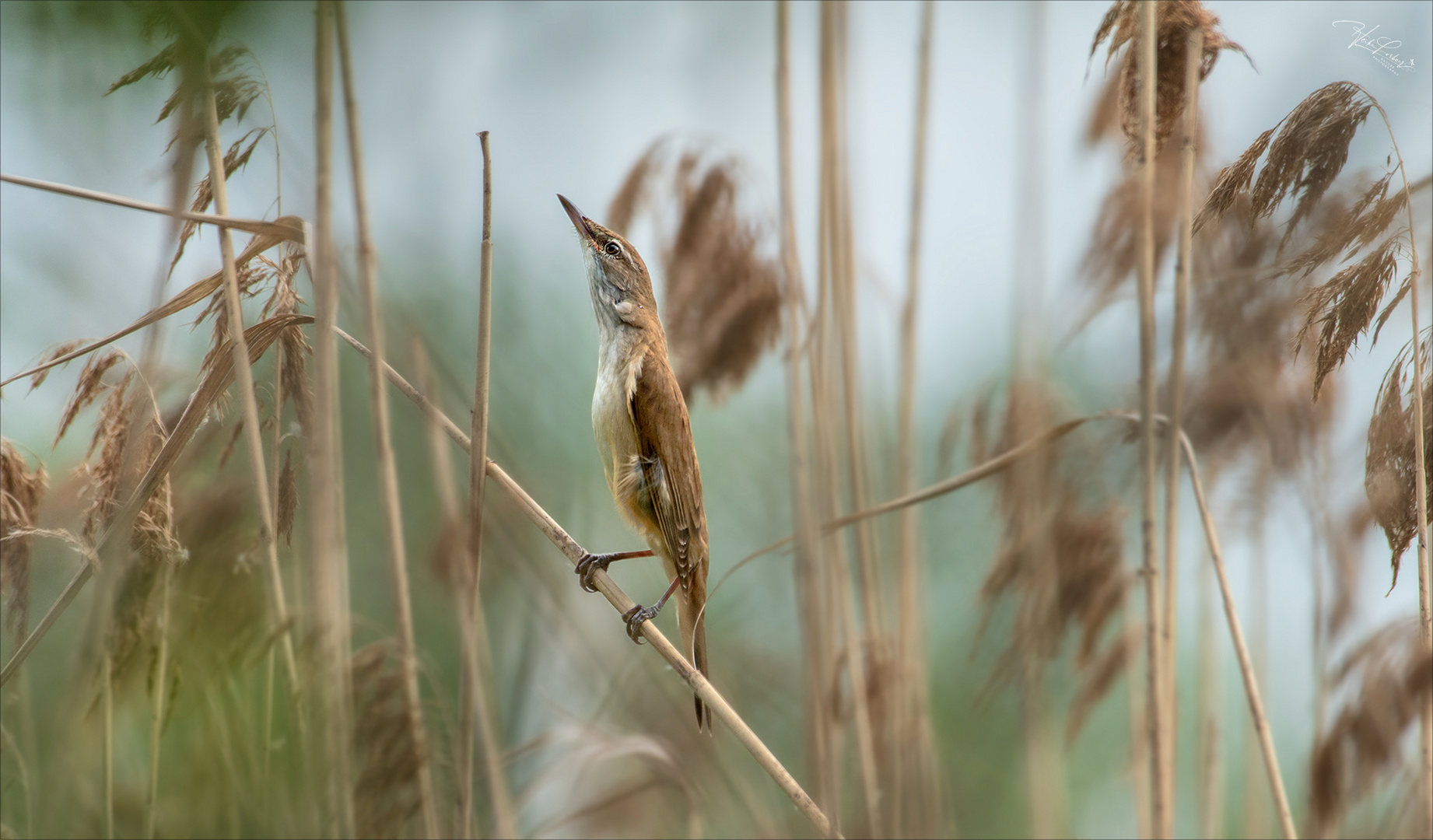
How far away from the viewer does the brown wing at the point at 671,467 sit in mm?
2467

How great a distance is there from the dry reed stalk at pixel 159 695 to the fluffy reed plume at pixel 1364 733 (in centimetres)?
297

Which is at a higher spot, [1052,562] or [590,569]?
[590,569]

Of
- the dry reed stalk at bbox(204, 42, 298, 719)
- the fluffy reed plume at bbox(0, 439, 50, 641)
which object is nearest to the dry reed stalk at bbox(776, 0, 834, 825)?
the dry reed stalk at bbox(204, 42, 298, 719)

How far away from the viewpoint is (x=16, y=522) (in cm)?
200

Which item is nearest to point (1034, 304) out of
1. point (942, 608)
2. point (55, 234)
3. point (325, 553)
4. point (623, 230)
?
point (623, 230)

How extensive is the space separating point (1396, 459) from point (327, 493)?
2.16m

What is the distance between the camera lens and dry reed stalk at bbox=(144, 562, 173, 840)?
1.91m

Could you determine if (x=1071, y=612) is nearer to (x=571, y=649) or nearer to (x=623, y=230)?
(x=571, y=649)

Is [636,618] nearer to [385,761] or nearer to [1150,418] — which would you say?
[385,761]

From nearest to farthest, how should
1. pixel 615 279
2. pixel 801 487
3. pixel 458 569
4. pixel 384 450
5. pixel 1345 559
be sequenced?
pixel 384 450 < pixel 458 569 < pixel 801 487 < pixel 615 279 < pixel 1345 559

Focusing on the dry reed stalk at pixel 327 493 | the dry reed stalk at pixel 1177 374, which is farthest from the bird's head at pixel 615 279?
the dry reed stalk at pixel 1177 374

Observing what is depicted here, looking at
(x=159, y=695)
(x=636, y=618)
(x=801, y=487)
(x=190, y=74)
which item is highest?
(x=190, y=74)

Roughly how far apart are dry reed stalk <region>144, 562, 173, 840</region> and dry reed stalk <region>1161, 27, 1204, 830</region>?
228cm

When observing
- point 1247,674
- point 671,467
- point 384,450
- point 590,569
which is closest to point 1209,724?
point 1247,674
